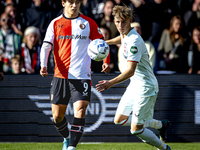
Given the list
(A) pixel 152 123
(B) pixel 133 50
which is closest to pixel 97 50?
(B) pixel 133 50

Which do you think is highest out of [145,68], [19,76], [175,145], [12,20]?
[12,20]

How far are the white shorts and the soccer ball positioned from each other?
0.78 meters


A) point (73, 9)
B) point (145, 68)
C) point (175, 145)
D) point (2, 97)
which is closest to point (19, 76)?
point (2, 97)

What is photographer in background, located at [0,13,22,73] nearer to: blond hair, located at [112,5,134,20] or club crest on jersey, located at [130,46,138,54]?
blond hair, located at [112,5,134,20]

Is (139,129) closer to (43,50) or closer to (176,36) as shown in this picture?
(43,50)

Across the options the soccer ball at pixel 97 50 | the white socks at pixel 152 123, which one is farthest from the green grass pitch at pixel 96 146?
the soccer ball at pixel 97 50

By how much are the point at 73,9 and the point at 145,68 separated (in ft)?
4.44

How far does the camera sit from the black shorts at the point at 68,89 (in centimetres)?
444

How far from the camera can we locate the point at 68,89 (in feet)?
15.0

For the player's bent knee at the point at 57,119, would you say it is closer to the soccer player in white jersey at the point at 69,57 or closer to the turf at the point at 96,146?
the soccer player in white jersey at the point at 69,57

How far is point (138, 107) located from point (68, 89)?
1.06m

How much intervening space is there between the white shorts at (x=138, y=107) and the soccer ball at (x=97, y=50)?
0.78m

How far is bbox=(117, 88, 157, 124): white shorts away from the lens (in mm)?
4477

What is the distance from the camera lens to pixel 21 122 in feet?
19.2
